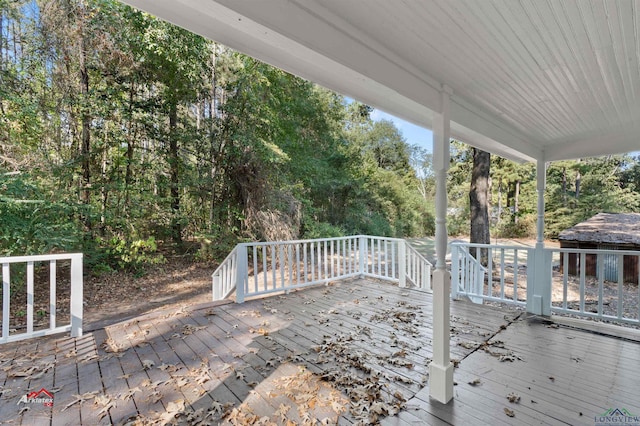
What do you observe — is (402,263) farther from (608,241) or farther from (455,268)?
(608,241)

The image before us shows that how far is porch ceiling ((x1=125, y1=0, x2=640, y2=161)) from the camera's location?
4.28 feet

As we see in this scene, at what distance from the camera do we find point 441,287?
2.25 meters

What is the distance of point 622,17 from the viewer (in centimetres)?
145

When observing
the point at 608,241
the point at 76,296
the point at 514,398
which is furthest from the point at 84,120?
the point at 608,241

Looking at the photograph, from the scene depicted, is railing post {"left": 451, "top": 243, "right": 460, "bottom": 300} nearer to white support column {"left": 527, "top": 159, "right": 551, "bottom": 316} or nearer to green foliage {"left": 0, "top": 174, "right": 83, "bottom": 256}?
white support column {"left": 527, "top": 159, "right": 551, "bottom": 316}

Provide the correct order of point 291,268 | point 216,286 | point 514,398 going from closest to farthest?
1. point 514,398
2. point 291,268
3. point 216,286

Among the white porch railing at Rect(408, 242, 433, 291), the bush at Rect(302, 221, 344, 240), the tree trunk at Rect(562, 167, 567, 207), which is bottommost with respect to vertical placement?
the white porch railing at Rect(408, 242, 433, 291)

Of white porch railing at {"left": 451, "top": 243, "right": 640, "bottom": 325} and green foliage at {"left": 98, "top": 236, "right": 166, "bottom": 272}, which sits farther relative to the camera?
green foliage at {"left": 98, "top": 236, "right": 166, "bottom": 272}

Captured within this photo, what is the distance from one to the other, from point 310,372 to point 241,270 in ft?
6.70

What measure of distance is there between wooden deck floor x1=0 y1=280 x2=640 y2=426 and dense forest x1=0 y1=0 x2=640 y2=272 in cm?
308

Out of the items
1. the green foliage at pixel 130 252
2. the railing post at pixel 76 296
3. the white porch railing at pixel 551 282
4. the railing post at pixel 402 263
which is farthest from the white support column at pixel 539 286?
the green foliage at pixel 130 252

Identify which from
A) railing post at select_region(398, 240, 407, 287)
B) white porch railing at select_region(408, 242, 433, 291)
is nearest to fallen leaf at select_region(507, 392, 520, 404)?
railing post at select_region(398, 240, 407, 287)

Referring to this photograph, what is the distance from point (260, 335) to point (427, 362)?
1.70m

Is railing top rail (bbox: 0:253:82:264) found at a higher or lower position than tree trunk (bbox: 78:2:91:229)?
lower
